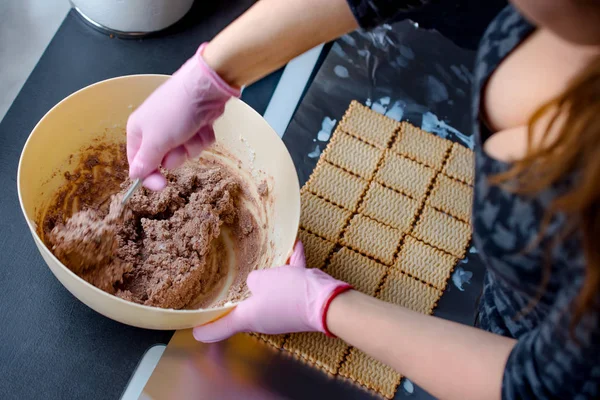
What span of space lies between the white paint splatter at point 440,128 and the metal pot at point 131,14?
2.06 feet

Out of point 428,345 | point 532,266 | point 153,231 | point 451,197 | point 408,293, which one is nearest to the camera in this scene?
point 532,266

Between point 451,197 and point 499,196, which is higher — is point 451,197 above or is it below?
below

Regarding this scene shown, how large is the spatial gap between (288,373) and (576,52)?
0.72m

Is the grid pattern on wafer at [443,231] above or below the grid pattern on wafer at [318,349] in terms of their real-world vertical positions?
above

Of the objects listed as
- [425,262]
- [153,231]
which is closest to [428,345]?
[425,262]

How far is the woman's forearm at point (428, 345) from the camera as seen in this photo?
726mm

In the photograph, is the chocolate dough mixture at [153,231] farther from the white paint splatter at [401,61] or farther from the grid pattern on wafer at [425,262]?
the white paint splatter at [401,61]

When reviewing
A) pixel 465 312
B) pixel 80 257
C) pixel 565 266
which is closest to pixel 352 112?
pixel 465 312

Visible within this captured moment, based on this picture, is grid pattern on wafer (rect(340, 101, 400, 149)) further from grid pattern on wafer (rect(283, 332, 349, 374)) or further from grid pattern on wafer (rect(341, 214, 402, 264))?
grid pattern on wafer (rect(283, 332, 349, 374))

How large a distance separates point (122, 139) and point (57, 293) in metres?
0.31

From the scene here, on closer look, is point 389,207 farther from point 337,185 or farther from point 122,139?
point 122,139

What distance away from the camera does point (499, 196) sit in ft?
2.07

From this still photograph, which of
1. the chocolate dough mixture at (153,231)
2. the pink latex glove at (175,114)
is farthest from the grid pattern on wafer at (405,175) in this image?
the pink latex glove at (175,114)

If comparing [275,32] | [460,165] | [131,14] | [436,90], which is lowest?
[460,165]
